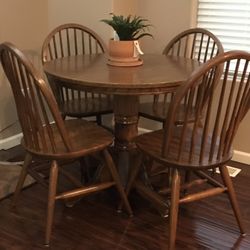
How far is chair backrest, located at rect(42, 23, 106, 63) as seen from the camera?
2.92 m

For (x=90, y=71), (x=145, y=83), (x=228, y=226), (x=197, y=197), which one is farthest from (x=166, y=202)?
(x=90, y=71)

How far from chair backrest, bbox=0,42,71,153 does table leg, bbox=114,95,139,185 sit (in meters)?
0.46

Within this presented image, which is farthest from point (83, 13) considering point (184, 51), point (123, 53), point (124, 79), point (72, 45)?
point (124, 79)

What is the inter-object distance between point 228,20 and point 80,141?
1565mm

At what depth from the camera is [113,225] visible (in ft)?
7.52

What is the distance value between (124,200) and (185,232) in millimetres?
383

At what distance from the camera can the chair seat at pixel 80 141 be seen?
6.77 ft

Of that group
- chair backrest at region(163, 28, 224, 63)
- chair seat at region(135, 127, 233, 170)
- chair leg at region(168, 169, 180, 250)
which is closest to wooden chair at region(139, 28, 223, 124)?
chair backrest at region(163, 28, 224, 63)

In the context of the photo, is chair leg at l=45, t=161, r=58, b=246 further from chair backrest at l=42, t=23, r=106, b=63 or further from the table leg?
chair backrest at l=42, t=23, r=106, b=63

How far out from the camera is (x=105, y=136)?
2283mm

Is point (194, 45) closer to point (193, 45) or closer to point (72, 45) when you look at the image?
point (193, 45)

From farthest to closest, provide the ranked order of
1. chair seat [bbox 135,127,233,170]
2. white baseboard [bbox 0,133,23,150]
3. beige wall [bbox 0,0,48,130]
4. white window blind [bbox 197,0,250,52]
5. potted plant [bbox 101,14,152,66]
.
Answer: white baseboard [bbox 0,133,23,150] → beige wall [bbox 0,0,48,130] → white window blind [bbox 197,0,250,52] → potted plant [bbox 101,14,152,66] → chair seat [bbox 135,127,233,170]

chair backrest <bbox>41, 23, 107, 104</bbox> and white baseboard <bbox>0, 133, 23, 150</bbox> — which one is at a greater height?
chair backrest <bbox>41, 23, 107, 104</bbox>

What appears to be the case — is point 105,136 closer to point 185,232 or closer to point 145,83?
point 145,83
